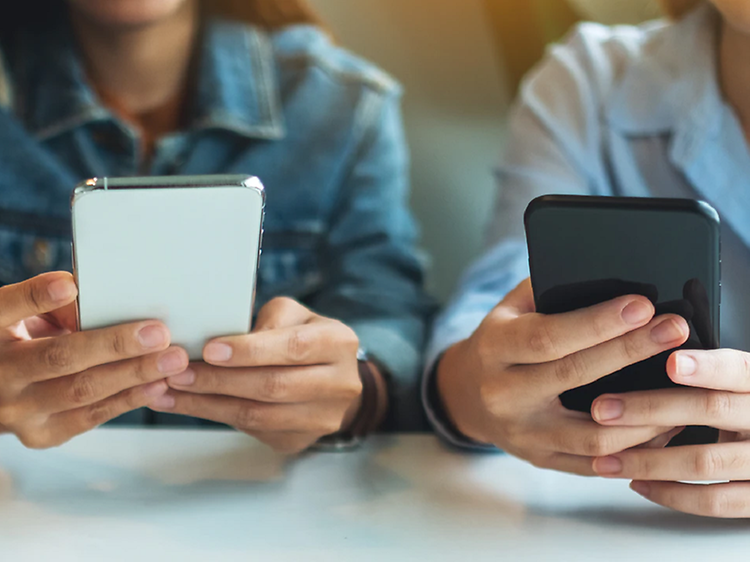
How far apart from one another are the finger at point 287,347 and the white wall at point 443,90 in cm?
57

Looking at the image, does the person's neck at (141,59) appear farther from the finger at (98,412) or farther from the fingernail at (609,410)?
the fingernail at (609,410)

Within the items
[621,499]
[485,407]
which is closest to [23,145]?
[485,407]

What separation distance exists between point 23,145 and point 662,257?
26.6 inches

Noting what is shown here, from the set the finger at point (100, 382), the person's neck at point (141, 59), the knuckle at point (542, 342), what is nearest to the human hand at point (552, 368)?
the knuckle at point (542, 342)

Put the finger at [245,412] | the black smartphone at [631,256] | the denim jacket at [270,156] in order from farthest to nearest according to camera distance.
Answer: the denim jacket at [270,156], the finger at [245,412], the black smartphone at [631,256]

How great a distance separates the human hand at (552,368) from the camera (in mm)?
444

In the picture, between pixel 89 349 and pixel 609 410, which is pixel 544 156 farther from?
pixel 89 349

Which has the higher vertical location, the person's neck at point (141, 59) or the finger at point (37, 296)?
the person's neck at point (141, 59)

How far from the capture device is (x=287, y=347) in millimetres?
518

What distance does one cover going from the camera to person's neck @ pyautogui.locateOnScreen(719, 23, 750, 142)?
711mm

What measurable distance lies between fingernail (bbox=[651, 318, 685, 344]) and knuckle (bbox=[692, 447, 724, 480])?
0.08m

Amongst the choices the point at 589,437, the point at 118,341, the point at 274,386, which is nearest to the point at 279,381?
the point at 274,386

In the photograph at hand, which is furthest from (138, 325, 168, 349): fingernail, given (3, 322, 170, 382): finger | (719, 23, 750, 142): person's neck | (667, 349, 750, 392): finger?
(719, 23, 750, 142): person's neck

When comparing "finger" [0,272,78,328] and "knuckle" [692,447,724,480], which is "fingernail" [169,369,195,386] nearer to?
"finger" [0,272,78,328]
